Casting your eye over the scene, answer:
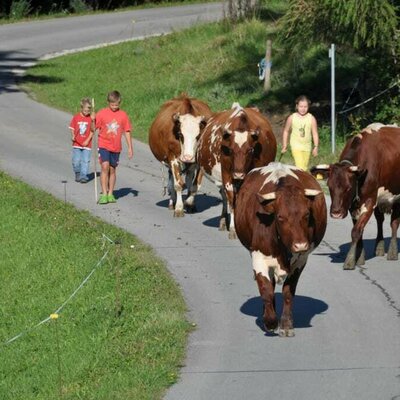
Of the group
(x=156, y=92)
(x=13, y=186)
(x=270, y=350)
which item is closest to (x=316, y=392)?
(x=270, y=350)

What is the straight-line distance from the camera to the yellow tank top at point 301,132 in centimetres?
2123

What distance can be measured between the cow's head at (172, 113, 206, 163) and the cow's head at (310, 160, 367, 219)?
437 centimetres

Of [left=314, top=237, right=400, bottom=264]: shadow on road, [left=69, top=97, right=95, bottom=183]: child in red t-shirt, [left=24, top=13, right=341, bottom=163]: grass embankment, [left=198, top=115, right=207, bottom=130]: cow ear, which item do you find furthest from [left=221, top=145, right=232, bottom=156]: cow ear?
[left=24, top=13, right=341, bottom=163]: grass embankment

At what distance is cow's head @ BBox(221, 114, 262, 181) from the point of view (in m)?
19.6

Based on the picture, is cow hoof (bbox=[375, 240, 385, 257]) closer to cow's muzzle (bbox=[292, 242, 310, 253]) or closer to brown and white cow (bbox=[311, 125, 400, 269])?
brown and white cow (bbox=[311, 125, 400, 269])

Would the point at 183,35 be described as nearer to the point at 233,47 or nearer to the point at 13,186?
the point at 233,47

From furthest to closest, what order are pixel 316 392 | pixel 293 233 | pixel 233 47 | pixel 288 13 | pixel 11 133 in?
pixel 233 47, pixel 11 133, pixel 288 13, pixel 293 233, pixel 316 392

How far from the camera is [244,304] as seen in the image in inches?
629

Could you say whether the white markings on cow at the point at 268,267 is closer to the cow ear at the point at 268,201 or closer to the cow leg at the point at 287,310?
the cow leg at the point at 287,310

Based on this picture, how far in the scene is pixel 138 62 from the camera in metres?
39.3

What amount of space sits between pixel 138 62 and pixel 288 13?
11.3 meters

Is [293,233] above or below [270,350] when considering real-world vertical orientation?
above

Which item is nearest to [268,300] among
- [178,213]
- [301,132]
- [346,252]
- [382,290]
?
[382,290]

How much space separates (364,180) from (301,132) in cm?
342
